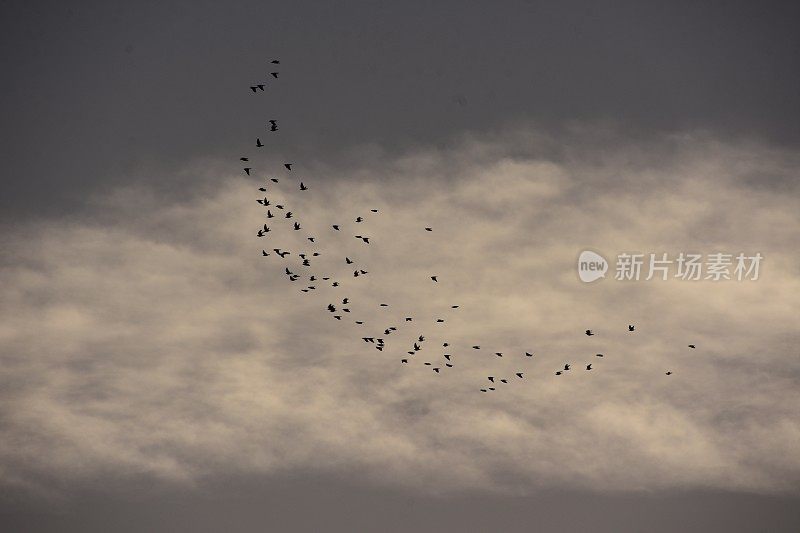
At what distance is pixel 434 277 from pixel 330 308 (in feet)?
38.3

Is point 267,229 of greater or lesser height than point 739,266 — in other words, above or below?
below

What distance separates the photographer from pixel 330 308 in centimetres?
13762

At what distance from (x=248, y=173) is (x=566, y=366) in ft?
129

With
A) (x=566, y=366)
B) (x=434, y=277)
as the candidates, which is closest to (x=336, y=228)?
(x=434, y=277)

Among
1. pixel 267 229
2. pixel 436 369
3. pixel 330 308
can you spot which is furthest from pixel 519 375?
pixel 267 229

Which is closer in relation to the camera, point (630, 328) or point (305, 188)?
point (305, 188)

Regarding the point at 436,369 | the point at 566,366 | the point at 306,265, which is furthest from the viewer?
the point at 436,369

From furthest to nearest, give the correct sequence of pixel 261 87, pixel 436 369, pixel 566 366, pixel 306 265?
1. pixel 436 369
2. pixel 566 366
3. pixel 306 265
4. pixel 261 87

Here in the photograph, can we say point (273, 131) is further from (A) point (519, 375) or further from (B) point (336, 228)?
(A) point (519, 375)

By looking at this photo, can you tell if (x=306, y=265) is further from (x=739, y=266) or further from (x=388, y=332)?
(x=739, y=266)

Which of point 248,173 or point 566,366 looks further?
point 566,366

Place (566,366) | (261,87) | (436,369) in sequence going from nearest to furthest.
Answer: (261,87) → (566,366) → (436,369)

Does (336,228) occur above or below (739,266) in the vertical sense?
below

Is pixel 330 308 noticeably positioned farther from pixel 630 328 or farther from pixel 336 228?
pixel 630 328
